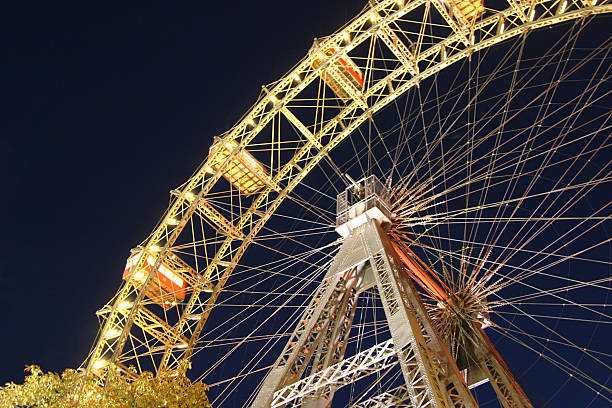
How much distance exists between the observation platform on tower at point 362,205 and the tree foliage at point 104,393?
5663 mm

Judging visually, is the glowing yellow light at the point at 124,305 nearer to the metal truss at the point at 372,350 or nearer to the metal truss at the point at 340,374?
the metal truss at the point at 372,350

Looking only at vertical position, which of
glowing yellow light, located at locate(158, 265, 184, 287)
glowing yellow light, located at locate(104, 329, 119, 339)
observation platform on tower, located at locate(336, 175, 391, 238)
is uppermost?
glowing yellow light, located at locate(158, 265, 184, 287)

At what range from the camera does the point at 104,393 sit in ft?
38.8

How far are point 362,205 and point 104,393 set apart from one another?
7844 mm

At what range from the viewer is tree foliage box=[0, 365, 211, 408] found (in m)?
11.8

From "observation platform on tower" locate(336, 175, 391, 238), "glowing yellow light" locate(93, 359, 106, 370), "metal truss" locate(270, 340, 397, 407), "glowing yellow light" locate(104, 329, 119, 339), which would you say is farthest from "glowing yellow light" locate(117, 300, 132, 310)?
"metal truss" locate(270, 340, 397, 407)

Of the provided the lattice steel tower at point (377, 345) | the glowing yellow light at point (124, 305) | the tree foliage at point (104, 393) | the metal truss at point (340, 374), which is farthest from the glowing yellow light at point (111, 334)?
the metal truss at point (340, 374)

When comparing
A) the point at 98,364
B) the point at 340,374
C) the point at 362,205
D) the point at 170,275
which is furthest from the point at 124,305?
the point at 340,374

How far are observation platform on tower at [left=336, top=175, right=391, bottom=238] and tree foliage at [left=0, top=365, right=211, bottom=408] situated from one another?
566 centimetres

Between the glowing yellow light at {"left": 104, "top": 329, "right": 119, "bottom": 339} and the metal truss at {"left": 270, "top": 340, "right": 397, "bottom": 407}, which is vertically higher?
the glowing yellow light at {"left": 104, "top": 329, "right": 119, "bottom": 339}

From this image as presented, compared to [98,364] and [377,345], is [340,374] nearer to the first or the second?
[377,345]

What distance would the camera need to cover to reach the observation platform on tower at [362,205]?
14.7m

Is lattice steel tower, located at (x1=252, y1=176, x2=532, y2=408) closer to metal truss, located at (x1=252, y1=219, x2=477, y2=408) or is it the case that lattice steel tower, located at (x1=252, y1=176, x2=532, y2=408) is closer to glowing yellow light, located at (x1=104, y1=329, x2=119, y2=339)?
metal truss, located at (x1=252, y1=219, x2=477, y2=408)

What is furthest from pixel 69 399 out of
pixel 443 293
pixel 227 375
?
pixel 227 375
